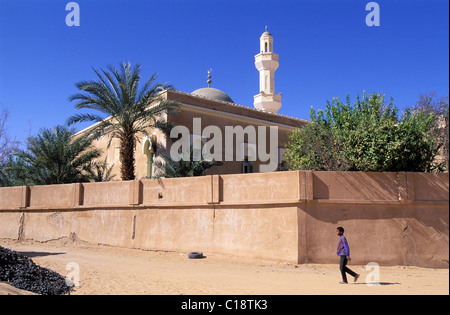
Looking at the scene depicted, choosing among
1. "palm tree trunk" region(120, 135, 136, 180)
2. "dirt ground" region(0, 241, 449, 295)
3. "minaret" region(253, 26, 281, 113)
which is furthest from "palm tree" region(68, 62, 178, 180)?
"minaret" region(253, 26, 281, 113)

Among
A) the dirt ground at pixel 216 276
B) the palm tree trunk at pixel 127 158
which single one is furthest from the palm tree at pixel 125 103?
the dirt ground at pixel 216 276

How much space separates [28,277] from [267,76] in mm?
27440

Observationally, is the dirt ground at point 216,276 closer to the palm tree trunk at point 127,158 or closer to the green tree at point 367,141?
the green tree at point 367,141

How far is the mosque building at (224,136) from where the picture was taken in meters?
20.2

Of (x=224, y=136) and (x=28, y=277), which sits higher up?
(x=224, y=136)

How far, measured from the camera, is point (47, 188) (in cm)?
1803

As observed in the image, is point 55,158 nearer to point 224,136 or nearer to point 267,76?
point 224,136

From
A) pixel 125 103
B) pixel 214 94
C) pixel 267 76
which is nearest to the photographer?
pixel 125 103

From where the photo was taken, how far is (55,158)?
2062 cm

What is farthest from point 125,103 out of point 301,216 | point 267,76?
point 267,76

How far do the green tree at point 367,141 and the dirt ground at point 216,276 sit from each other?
10.5 ft

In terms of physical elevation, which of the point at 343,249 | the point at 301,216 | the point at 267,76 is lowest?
the point at 343,249

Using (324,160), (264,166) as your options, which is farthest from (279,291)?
(264,166)

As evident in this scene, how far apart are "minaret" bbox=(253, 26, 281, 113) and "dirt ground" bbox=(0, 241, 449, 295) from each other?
21.0m
